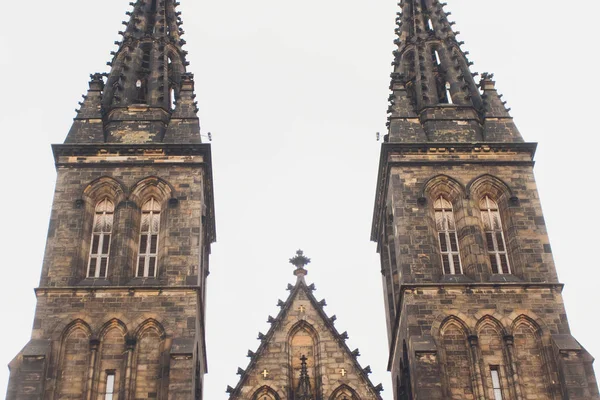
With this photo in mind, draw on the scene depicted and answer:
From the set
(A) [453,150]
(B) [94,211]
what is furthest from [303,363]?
(A) [453,150]

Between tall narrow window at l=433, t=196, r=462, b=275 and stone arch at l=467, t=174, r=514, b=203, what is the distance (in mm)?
818

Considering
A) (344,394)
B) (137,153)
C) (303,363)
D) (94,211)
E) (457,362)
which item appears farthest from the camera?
(137,153)

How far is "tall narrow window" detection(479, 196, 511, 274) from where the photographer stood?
3153 centimetres

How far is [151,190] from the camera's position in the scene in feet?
108

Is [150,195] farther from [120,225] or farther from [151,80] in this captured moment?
[151,80]

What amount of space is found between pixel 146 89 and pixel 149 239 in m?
7.66

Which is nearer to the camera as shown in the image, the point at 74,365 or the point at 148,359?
the point at 74,365

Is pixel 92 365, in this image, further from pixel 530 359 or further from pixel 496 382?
pixel 530 359

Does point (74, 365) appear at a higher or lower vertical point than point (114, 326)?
lower

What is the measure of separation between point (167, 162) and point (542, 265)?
11423mm

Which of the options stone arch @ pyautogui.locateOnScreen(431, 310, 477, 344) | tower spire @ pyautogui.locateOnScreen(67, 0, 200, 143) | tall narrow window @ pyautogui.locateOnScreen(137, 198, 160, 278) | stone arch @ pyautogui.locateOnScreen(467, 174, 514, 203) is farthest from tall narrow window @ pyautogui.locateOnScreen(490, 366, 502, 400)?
tower spire @ pyautogui.locateOnScreen(67, 0, 200, 143)

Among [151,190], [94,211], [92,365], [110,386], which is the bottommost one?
[110,386]

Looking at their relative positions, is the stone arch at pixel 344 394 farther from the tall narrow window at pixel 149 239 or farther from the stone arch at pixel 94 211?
the stone arch at pixel 94 211

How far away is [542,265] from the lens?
102 ft
